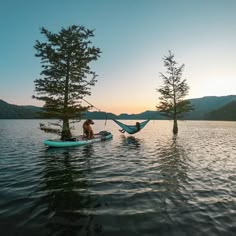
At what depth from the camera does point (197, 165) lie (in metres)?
15.3

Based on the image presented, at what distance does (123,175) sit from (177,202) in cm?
459

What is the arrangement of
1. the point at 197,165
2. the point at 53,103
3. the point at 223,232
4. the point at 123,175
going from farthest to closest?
the point at 53,103
the point at 197,165
the point at 123,175
the point at 223,232

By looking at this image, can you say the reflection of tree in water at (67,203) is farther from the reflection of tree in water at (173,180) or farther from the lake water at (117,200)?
the reflection of tree in water at (173,180)

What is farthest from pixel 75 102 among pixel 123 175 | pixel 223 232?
pixel 223 232

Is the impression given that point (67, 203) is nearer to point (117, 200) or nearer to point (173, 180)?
point (117, 200)

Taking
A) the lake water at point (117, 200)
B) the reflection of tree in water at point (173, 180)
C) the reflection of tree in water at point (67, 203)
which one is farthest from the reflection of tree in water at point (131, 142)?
the reflection of tree in water at point (67, 203)

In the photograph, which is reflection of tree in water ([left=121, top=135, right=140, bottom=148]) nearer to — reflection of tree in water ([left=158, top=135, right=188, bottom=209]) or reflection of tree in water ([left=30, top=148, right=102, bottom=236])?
reflection of tree in water ([left=158, top=135, right=188, bottom=209])

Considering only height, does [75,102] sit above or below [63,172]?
above

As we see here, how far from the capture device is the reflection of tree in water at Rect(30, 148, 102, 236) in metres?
6.20

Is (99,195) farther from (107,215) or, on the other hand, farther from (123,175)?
(123,175)

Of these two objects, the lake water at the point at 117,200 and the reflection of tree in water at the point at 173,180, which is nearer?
the lake water at the point at 117,200

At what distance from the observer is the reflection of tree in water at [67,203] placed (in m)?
6.20

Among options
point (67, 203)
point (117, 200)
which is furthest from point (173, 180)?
point (67, 203)

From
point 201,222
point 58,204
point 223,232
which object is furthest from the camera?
point 58,204
